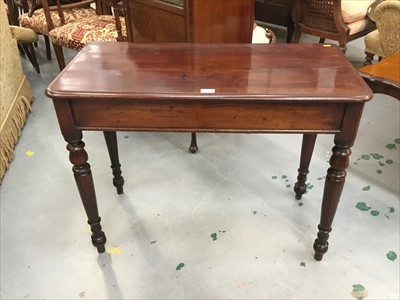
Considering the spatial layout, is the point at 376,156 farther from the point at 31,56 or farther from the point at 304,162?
the point at 31,56

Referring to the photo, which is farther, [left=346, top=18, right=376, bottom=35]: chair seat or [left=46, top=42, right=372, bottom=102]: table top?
[left=346, top=18, right=376, bottom=35]: chair seat

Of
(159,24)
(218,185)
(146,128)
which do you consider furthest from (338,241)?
(159,24)

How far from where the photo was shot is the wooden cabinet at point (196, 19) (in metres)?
1.61

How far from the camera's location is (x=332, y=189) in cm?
118

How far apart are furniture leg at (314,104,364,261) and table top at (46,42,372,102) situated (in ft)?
0.21

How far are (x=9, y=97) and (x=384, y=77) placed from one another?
6.22ft

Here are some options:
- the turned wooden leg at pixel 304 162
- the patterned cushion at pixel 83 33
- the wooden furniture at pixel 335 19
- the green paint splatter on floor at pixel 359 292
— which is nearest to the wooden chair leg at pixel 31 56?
the patterned cushion at pixel 83 33

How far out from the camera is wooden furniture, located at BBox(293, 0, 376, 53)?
2.57 m

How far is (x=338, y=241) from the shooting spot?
1443 mm

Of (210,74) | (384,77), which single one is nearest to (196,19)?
(210,74)

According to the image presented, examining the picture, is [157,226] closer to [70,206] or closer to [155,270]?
[155,270]

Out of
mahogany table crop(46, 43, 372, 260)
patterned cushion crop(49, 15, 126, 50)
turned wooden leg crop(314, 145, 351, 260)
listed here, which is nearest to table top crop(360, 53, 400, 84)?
mahogany table crop(46, 43, 372, 260)

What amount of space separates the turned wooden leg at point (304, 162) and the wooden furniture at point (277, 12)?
5.90 ft

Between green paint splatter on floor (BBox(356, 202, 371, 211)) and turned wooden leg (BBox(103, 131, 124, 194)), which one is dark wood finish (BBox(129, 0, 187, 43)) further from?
green paint splatter on floor (BBox(356, 202, 371, 211))
